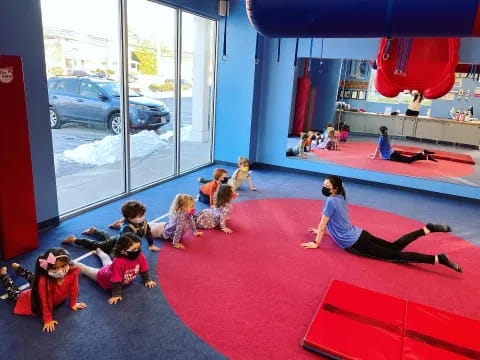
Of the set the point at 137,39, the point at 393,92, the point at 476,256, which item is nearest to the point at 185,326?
the point at 476,256

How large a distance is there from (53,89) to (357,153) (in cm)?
609

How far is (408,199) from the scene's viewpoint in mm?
6852

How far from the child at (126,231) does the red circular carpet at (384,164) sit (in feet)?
16.8

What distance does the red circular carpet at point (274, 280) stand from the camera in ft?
10.0

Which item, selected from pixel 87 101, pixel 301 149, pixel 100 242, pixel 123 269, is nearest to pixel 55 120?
pixel 87 101

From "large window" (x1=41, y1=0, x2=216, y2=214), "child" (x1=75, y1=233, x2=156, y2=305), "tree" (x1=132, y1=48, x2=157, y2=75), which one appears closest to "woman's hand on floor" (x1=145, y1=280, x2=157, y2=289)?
"child" (x1=75, y1=233, x2=156, y2=305)

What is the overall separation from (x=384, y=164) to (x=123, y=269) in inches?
245

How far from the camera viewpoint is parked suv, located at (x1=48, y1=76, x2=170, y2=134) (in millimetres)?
5754

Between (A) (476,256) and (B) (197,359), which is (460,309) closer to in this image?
(A) (476,256)

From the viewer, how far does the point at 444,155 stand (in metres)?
7.57

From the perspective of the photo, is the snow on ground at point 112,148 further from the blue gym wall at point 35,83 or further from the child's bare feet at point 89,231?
the child's bare feet at point 89,231

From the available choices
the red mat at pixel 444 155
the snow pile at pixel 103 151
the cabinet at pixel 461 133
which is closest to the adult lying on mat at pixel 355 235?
the red mat at pixel 444 155

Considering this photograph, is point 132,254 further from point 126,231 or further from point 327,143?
point 327,143

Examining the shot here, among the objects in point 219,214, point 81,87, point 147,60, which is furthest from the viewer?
point 147,60
